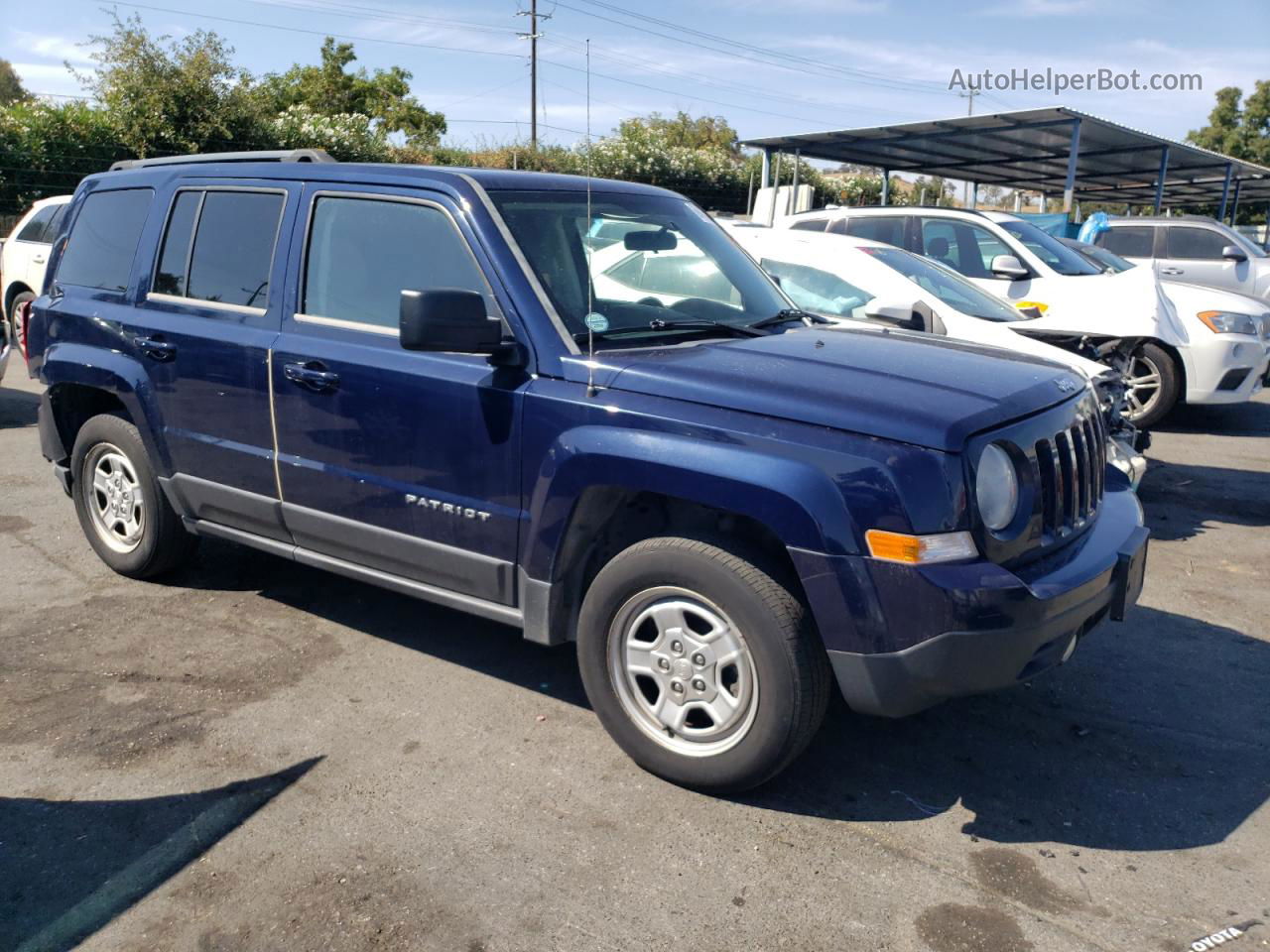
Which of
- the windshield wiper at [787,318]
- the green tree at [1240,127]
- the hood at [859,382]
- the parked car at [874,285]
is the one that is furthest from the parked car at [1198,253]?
the green tree at [1240,127]

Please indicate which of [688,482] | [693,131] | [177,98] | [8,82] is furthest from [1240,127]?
[8,82]

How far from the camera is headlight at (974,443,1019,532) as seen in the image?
318 centimetres

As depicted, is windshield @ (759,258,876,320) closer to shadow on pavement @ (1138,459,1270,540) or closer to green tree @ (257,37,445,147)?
shadow on pavement @ (1138,459,1270,540)

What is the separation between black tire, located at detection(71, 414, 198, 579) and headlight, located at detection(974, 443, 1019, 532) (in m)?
3.76

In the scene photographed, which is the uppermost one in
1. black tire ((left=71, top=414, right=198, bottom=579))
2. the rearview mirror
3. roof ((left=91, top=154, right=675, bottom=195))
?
roof ((left=91, top=154, right=675, bottom=195))

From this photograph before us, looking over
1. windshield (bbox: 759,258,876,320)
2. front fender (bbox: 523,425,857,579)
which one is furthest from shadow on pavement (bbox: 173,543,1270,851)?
windshield (bbox: 759,258,876,320)

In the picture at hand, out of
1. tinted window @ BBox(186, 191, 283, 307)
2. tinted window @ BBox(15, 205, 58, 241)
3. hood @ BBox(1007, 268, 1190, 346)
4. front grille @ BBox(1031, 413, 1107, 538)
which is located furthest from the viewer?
tinted window @ BBox(15, 205, 58, 241)

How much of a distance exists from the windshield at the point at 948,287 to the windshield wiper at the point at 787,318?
9.96ft

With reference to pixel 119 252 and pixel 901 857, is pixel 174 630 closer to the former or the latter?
pixel 119 252

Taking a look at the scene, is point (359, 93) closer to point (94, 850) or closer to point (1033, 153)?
point (1033, 153)

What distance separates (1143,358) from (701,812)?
8028 millimetres

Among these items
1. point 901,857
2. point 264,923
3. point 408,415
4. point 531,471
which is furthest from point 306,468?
point 901,857

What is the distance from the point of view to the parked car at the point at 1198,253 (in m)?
15.4

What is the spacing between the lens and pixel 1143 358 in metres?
9.84
